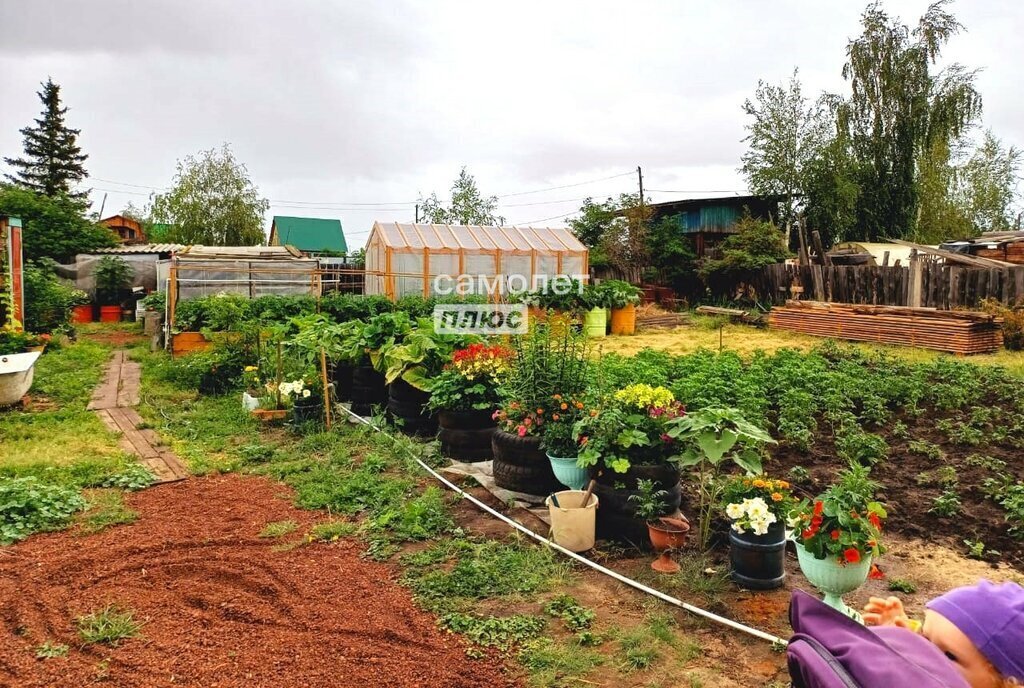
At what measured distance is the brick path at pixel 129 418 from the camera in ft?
18.6

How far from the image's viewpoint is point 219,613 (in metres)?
3.13

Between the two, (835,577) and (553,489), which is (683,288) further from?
(835,577)

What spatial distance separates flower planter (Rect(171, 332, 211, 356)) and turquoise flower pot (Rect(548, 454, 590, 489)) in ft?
30.6

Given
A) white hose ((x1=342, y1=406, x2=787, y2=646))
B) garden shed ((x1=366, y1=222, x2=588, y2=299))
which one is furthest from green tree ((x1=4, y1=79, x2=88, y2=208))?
white hose ((x1=342, y1=406, x2=787, y2=646))

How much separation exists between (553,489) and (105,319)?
17097 mm

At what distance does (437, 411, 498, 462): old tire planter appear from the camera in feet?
18.0

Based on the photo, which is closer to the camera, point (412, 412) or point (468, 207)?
point (412, 412)

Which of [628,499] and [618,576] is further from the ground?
[628,499]

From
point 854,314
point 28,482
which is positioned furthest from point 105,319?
point 854,314

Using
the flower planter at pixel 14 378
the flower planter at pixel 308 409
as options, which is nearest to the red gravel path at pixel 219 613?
the flower planter at pixel 308 409

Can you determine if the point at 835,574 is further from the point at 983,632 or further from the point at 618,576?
the point at 983,632

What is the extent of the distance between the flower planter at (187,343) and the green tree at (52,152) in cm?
2981

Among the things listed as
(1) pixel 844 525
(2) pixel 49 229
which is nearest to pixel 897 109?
(1) pixel 844 525

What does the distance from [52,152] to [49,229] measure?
66.2ft
